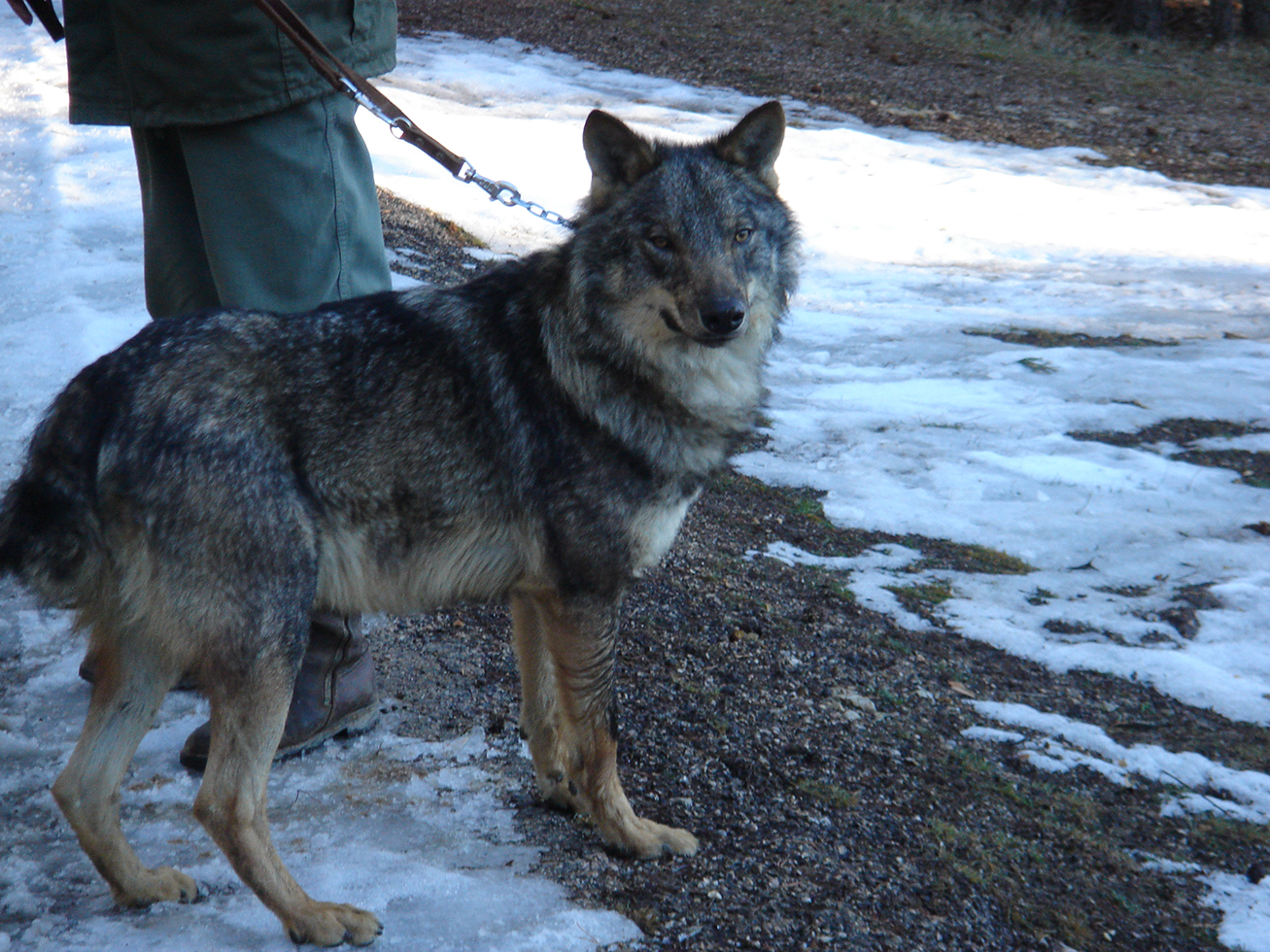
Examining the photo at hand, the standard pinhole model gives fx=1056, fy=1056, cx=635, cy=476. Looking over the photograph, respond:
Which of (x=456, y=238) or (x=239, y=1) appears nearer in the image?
(x=239, y=1)

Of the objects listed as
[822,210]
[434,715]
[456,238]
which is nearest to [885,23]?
[822,210]

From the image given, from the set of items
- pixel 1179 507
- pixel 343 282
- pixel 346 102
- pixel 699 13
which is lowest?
pixel 1179 507

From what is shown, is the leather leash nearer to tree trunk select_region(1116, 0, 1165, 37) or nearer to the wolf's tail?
the wolf's tail

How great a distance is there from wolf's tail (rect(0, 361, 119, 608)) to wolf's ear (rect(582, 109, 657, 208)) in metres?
1.51

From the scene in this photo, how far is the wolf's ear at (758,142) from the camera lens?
3260 mm

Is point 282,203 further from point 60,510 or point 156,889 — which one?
point 156,889

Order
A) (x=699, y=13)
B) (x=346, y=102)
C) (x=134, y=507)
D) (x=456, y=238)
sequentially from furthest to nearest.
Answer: (x=699, y=13)
(x=456, y=238)
(x=346, y=102)
(x=134, y=507)

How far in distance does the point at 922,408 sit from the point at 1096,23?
50.2ft

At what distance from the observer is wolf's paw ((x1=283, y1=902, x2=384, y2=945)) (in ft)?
8.21

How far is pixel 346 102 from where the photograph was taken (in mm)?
3318

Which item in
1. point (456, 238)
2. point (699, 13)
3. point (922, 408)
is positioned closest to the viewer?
point (922, 408)

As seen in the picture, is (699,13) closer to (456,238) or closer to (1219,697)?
(456,238)

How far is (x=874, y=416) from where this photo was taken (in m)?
6.61

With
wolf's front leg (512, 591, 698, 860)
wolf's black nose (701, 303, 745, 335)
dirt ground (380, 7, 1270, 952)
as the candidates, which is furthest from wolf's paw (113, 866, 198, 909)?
wolf's black nose (701, 303, 745, 335)
